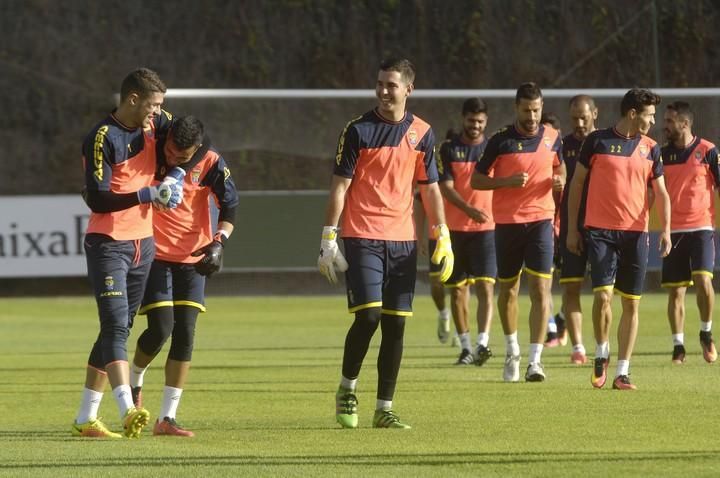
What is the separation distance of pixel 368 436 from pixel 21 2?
2469cm

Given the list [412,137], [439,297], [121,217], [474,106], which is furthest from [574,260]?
[121,217]

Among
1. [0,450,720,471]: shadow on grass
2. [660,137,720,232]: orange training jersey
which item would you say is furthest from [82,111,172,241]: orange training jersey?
[660,137,720,232]: orange training jersey

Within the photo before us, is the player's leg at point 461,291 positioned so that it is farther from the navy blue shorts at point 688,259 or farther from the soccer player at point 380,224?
the soccer player at point 380,224

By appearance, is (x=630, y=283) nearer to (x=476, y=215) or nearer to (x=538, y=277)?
(x=538, y=277)

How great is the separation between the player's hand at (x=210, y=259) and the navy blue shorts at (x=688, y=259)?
628 centimetres

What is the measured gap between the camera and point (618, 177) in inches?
464

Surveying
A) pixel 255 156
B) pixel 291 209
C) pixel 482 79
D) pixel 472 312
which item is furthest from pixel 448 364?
pixel 482 79

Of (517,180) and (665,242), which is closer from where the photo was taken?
(665,242)

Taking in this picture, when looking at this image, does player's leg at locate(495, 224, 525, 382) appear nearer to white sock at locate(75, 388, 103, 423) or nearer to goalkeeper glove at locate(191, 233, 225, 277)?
goalkeeper glove at locate(191, 233, 225, 277)

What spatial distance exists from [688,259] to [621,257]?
2.93 m

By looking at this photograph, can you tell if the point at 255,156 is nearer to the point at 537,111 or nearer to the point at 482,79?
the point at 482,79

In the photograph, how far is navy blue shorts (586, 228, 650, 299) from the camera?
11.7 meters

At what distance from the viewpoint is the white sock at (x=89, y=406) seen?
9.20 m

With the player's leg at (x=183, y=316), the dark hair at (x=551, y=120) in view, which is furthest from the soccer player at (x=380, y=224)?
the dark hair at (x=551, y=120)
